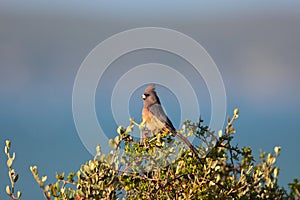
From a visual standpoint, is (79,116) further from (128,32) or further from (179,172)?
(128,32)

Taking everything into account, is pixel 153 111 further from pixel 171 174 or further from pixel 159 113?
pixel 171 174

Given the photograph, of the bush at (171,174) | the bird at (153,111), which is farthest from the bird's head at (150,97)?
the bush at (171,174)

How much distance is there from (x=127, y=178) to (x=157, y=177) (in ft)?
0.72

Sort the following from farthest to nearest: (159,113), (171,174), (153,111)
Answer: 1. (153,111)
2. (159,113)
3. (171,174)

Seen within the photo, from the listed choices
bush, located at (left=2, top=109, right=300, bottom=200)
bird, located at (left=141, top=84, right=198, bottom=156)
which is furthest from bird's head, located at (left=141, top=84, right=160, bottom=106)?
bush, located at (left=2, top=109, right=300, bottom=200)

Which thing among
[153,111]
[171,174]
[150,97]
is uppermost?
[150,97]

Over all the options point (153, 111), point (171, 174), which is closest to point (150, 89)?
point (153, 111)

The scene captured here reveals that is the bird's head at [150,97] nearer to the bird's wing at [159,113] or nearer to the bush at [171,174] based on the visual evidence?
the bird's wing at [159,113]

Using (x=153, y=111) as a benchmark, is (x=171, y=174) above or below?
below

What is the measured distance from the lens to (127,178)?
3.28 m

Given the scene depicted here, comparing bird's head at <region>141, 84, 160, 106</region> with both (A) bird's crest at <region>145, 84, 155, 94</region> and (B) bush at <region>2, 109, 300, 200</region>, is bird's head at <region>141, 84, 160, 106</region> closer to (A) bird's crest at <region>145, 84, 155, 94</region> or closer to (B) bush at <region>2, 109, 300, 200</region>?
(A) bird's crest at <region>145, 84, 155, 94</region>

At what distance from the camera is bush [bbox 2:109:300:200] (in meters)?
3.02

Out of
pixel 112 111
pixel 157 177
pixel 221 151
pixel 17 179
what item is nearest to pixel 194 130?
pixel 221 151

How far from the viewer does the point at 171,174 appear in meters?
3.31
